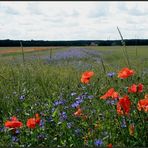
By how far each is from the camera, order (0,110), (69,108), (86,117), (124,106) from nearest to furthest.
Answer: (124,106) < (86,117) < (69,108) < (0,110)

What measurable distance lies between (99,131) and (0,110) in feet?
6.18

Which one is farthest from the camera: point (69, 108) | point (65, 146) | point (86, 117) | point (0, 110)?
point (0, 110)

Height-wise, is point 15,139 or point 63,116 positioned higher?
point 63,116

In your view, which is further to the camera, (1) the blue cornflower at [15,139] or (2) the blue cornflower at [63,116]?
(2) the blue cornflower at [63,116]

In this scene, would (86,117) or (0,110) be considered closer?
(86,117)

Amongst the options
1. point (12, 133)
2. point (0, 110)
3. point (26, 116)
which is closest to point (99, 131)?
point (12, 133)

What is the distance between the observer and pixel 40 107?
Result: 471cm

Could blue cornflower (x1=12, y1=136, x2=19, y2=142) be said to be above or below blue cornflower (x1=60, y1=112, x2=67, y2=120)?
below

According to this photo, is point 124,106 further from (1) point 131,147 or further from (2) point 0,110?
(2) point 0,110

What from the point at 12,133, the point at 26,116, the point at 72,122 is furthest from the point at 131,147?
the point at 26,116

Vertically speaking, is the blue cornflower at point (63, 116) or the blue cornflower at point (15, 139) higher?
the blue cornflower at point (63, 116)

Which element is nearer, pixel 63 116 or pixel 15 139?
pixel 15 139

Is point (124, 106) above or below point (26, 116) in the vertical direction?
above

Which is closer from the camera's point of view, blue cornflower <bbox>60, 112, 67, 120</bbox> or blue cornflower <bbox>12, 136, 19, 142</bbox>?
blue cornflower <bbox>12, 136, 19, 142</bbox>
